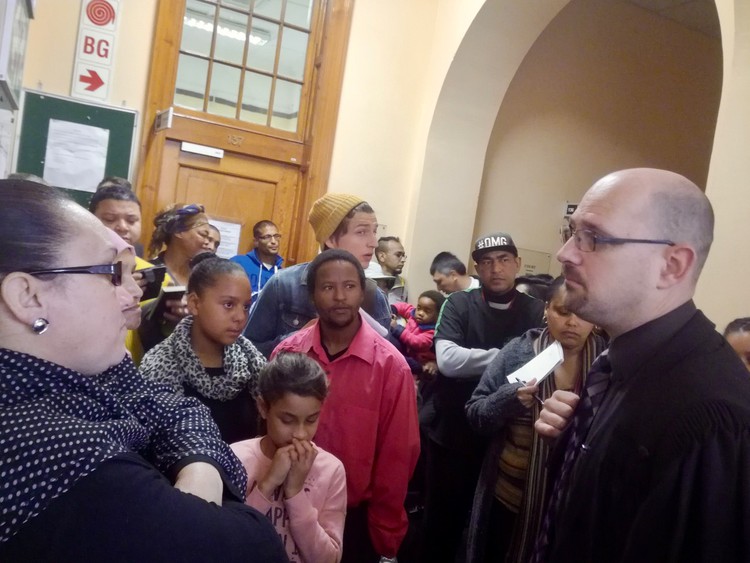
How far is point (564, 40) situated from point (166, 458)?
17.4 feet

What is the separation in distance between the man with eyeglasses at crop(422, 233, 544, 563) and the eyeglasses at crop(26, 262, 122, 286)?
5.95 feet

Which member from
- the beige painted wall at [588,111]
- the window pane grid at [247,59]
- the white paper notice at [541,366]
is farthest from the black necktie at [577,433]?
the beige painted wall at [588,111]

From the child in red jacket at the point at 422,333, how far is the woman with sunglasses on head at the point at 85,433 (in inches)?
88.4

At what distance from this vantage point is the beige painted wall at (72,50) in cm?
387

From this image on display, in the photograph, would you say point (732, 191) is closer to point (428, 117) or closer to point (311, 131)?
point (428, 117)

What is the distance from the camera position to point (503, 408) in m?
2.03

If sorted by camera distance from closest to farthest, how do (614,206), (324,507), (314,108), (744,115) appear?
(614,206), (324,507), (744,115), (314,108)

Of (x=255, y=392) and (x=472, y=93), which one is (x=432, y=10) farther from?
(x=255, y=392)

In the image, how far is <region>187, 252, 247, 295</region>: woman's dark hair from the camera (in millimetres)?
2043

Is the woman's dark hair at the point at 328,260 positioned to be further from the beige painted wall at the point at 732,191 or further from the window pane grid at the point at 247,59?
the window pane grid at the point at 247,59

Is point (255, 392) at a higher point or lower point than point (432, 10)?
lower

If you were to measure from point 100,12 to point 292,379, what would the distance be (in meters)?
3.42

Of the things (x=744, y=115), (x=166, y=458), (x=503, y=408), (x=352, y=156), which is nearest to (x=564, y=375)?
(x=503, y=408)

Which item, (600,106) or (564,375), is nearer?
(564,375)
